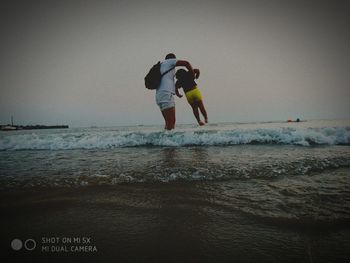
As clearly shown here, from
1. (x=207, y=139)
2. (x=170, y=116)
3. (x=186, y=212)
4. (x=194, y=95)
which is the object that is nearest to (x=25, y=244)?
(x=186, y=212)

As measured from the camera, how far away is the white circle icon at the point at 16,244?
3.70ft

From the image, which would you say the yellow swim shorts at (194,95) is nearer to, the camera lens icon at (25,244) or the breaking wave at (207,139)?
the breaking wave at (207,139)

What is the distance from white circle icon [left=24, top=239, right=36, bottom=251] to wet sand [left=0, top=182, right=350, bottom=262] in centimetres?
2

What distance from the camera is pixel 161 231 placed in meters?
1.23

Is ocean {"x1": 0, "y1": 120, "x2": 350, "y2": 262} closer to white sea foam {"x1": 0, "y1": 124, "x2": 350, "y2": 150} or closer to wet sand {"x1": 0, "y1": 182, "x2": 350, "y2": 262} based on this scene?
wet sand {"x1": 0, "y1": 182, "x2": 350, "y2": 262}

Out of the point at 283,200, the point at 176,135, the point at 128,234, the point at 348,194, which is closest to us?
the point at 128,234

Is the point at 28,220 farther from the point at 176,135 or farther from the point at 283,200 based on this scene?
the point at 176,135

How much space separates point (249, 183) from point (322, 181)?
0.78 metres

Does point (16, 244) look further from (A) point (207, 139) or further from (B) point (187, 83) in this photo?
(A) point (207, 139)

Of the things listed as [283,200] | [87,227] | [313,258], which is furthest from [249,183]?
[87,227]

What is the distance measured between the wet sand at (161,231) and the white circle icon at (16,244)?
2cm

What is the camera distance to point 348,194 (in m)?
1.79

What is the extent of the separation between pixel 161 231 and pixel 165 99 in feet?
12.8

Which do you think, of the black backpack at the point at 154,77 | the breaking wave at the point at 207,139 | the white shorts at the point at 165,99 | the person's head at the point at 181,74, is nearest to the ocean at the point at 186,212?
the white shorts at the point at 165,99
